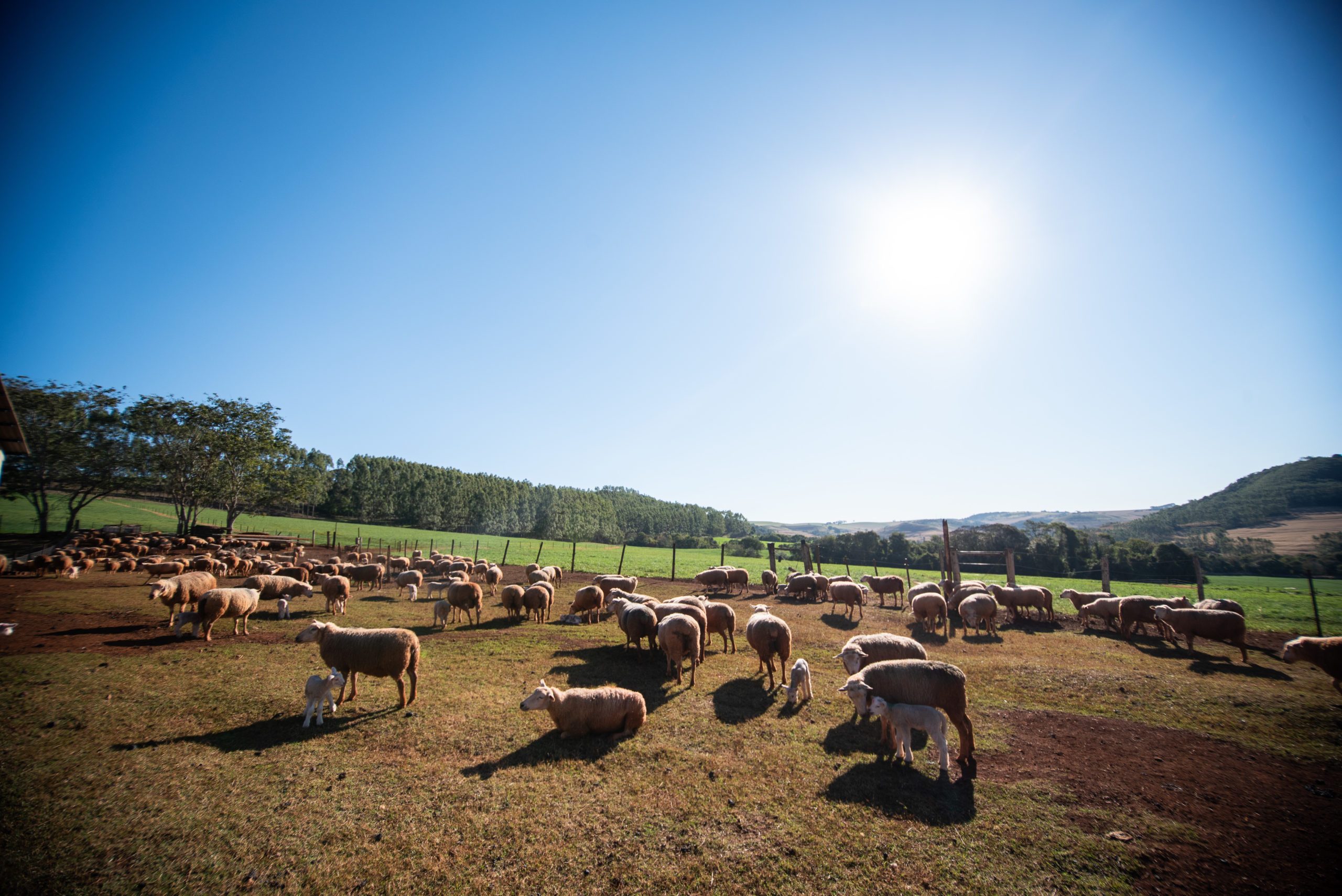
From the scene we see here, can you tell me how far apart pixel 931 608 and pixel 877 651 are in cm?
877

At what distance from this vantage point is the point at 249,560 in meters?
27.6

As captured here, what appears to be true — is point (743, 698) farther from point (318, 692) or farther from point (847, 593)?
point (847, 593)

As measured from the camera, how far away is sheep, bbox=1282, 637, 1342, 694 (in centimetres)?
976

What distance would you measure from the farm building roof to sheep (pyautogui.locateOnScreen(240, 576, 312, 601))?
7.36 metres

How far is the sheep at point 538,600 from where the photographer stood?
54.7 feet

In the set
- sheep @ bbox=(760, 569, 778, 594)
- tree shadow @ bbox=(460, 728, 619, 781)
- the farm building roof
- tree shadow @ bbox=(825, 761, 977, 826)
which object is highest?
the farm building roof

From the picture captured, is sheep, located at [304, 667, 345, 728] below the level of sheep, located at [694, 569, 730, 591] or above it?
above

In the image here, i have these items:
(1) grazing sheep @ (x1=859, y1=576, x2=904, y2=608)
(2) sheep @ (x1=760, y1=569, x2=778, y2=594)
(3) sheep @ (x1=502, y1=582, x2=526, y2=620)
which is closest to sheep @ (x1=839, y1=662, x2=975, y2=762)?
(3) sheep @ (x1=502, y1=582, x2=526, y2=620)

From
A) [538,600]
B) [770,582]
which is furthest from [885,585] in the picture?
[538,600]

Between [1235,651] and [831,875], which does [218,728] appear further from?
[1235,651]

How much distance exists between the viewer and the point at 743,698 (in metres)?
9.32

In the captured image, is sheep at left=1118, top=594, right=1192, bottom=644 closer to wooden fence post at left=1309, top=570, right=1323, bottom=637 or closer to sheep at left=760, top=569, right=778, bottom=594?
wooden fence post at left=1309, top=570, right=1323, bottom=637

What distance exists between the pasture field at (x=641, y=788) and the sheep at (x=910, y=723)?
28 cm

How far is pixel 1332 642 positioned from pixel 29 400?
242 feet
